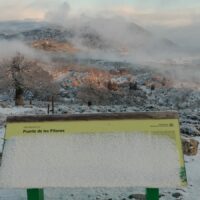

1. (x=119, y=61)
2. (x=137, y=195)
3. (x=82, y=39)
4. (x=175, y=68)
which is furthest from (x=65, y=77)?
(x=82, y=39)

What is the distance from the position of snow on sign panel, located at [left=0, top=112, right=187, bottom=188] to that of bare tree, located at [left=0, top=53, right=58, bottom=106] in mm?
31135

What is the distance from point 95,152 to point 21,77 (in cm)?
3444

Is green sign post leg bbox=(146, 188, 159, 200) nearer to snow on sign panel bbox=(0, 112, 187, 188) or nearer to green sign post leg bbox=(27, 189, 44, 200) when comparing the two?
snow on sign panel bbox=(0, 112, 187, 188)

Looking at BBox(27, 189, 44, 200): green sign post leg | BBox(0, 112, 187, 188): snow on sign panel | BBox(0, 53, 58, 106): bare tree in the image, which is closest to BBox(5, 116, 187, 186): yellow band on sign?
BBox(0, 112, 187, 188): snow on sign panel

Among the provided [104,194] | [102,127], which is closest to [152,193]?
[102,127]

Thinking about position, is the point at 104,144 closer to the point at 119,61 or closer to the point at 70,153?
the point at 70,153

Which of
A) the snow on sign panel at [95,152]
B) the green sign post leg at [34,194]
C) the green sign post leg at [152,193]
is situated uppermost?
the snow on sign panel at [95,152]

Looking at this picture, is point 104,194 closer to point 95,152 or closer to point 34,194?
point 34,194

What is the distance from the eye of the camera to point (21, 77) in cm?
4150

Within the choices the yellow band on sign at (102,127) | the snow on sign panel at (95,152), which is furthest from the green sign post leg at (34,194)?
the yellow band on sign at (102,127)

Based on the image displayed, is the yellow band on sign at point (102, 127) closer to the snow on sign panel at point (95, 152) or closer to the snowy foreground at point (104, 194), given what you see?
the snow on sign panel at point (95, 152)

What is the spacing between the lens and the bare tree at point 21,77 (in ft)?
135

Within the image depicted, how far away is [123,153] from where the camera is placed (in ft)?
25.3

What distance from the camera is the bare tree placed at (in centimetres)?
4119
